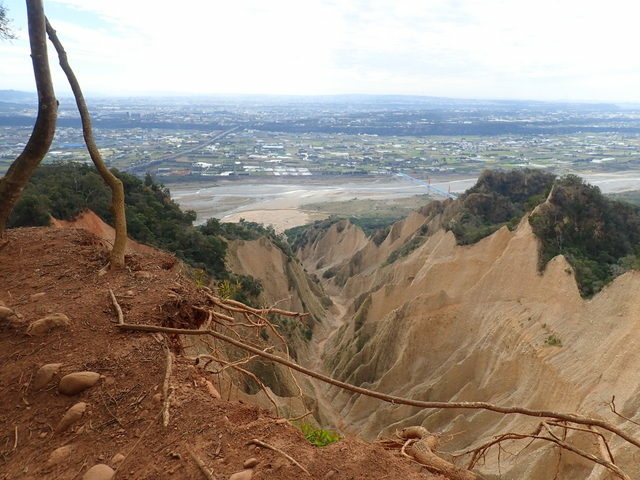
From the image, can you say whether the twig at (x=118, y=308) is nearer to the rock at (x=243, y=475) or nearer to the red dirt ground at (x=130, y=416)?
the red dirt ground at (x=130, y=416)

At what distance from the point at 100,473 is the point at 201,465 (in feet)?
2.46

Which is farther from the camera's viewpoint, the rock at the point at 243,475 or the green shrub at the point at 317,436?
the green shrub at the point at 317,436

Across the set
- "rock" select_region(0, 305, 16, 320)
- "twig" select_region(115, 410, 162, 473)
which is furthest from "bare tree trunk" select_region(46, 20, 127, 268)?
"twig" select_region(115, 410, 162, 473)

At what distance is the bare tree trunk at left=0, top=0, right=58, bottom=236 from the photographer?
643cm

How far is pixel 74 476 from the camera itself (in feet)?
11.2

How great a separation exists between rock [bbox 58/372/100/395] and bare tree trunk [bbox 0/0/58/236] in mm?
3958

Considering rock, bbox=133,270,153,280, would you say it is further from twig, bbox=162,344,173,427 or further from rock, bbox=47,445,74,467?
rock, bbox=47,445,74,467

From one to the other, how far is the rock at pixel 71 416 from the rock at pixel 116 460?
0.60m

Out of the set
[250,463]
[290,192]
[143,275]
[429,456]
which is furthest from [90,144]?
[290,192]

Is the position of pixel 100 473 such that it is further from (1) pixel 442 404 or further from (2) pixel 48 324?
(1) pixel 442 404

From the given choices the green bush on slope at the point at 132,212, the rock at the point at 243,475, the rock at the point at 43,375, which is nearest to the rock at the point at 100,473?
the rock at the point at 243,475

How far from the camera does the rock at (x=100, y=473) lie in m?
3.37

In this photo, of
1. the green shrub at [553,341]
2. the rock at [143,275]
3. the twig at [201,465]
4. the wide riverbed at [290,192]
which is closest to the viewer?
the twig at [201,465]

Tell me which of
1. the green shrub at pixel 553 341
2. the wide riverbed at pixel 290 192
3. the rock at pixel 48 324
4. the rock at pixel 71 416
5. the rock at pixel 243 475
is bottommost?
the wide riverbed at pixel 290 192
